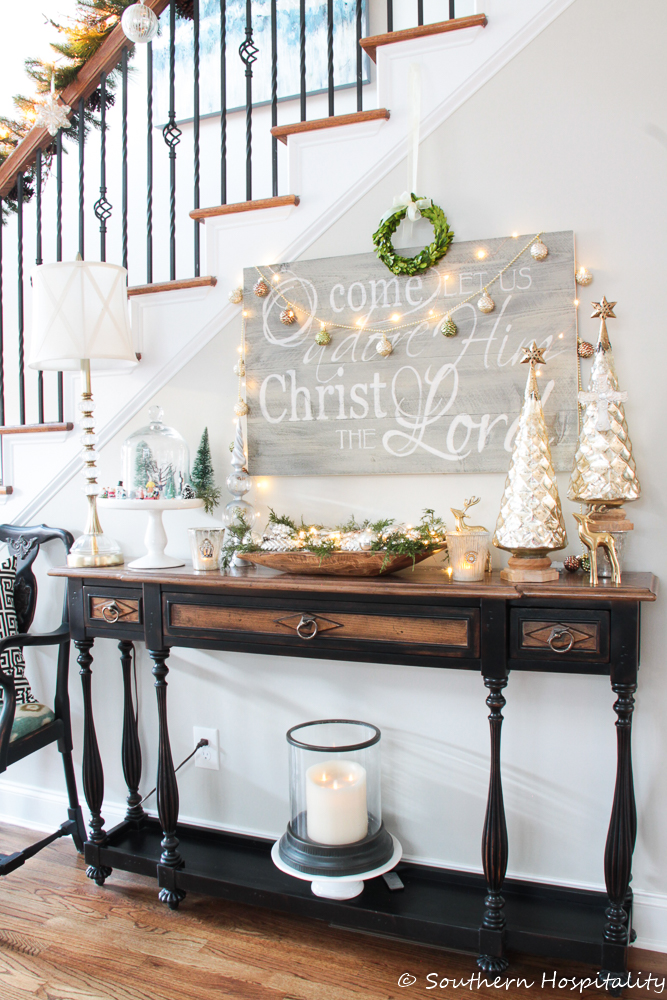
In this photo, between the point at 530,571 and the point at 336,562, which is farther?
the point at 336,562

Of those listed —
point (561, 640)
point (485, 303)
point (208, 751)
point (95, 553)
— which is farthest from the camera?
point (208, 751)

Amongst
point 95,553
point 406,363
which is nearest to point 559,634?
point 406,363

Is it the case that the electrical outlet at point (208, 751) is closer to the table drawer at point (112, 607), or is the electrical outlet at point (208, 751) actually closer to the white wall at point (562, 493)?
the white wall at point (562, 493)

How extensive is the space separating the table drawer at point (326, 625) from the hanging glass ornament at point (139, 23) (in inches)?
62.6

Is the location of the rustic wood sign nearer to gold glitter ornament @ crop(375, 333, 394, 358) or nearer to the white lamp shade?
gold glitter ornament @ crop(375, 333, 394, 358)

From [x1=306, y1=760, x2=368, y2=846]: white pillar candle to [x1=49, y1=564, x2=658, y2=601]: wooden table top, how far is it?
496 mm

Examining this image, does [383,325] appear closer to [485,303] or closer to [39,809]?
[485,303]

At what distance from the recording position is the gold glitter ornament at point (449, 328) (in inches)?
68.7

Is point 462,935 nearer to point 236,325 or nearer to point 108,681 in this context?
point 108,681

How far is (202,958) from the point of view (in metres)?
1.63

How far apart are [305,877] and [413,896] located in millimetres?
284

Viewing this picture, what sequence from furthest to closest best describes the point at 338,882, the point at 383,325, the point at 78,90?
the point at 78,90, the point at 383,325, the point at 338,882

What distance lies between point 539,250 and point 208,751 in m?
1.73

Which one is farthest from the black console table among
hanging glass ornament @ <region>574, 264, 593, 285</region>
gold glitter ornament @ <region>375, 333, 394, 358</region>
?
hanging glass ornament @ <region>574, 264, 593, 285</region>
